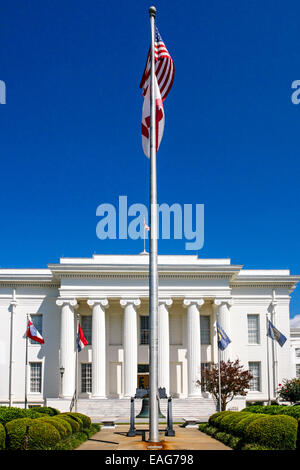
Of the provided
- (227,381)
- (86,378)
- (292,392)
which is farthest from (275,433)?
(86,378)

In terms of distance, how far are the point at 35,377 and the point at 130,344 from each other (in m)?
8.86

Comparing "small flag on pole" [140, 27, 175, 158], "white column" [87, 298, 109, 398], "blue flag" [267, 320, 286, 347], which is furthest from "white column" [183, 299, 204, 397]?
"small flag on pole" [140, 27, 175, 158]

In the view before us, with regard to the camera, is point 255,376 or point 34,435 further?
point 255,376

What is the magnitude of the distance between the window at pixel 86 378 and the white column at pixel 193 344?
8.37 meters

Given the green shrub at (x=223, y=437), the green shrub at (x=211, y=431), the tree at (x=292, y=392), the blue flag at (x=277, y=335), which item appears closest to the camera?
the green shrub at (x=223, y=437)

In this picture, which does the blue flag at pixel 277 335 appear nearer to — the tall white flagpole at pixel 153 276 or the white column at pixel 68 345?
the white column at pixel 68 345

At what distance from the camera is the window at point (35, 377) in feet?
164

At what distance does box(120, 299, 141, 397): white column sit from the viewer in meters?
47.8

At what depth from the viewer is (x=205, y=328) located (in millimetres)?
52188

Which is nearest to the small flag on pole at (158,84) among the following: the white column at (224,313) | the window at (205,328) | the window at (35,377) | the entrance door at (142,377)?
the white column at (224,313)

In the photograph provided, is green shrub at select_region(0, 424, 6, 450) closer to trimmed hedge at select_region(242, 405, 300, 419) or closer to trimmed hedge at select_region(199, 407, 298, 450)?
trimmed hedge at select_region(199, 407, 298, 450)

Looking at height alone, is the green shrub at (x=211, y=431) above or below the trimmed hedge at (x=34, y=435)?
below

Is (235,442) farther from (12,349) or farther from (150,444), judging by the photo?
(12,349)

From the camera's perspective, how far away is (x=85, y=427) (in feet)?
91.4
